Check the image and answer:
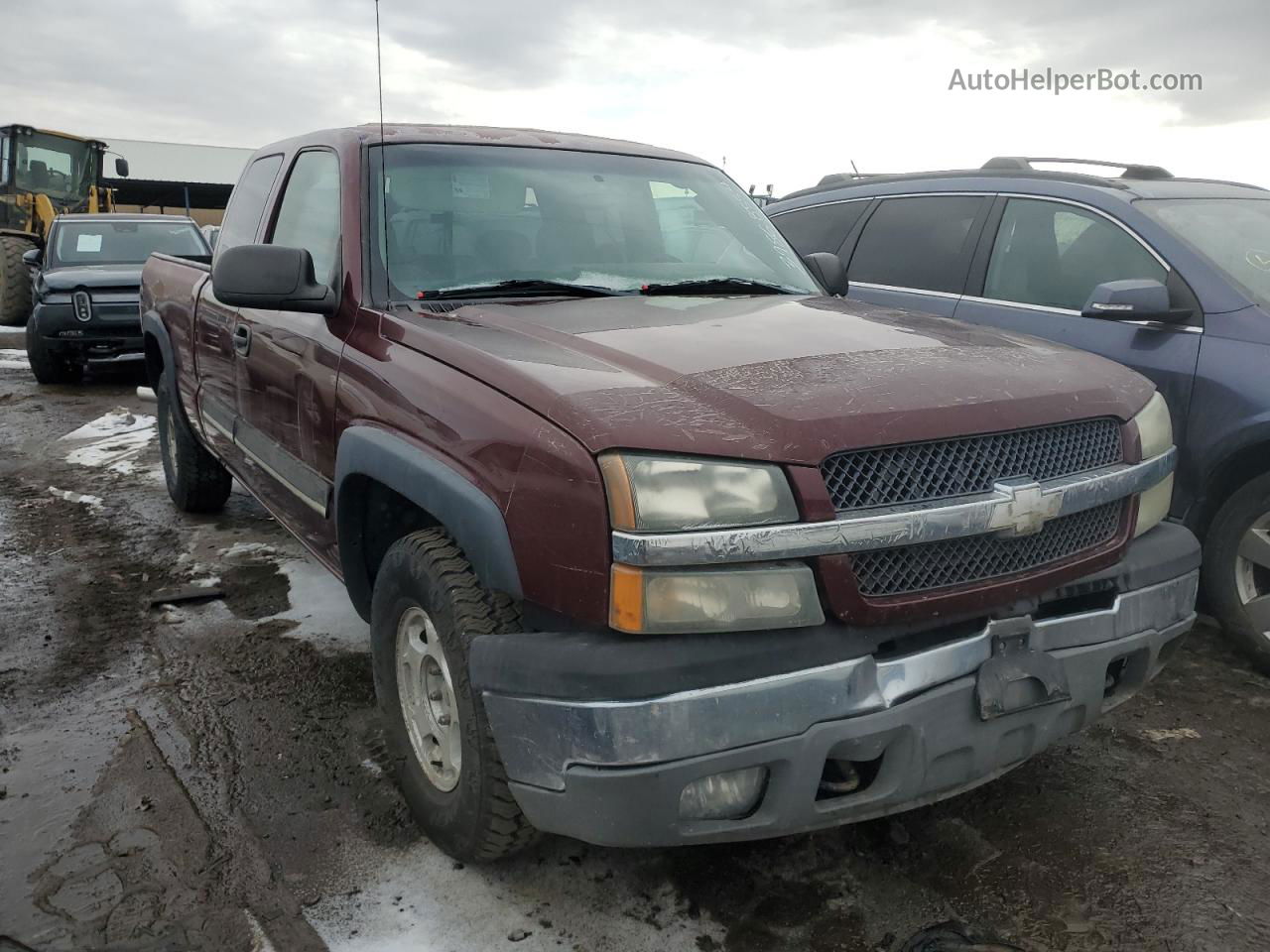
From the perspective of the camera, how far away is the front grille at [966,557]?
207 cm

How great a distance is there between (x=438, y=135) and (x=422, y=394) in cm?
130

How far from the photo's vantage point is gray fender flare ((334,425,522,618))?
6.98 ft

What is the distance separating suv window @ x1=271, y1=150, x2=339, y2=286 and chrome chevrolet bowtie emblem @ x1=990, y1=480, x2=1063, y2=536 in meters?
2.03

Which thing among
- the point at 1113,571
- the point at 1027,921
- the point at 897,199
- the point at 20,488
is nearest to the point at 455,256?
the point at 1113,571

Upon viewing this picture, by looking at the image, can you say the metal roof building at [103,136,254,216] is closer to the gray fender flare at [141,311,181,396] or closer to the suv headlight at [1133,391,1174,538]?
the gray fender flare at [141,311,181,396]

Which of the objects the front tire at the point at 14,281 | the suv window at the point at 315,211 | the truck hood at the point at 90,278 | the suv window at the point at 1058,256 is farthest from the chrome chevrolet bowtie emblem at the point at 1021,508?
the front tire at the point at 14,281

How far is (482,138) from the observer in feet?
11.3

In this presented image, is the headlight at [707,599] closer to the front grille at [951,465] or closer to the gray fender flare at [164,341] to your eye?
the front grille at [951,465]

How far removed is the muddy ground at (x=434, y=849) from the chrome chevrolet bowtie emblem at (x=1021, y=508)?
902 millimetres

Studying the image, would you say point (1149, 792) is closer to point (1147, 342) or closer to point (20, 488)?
point (1147, 342)

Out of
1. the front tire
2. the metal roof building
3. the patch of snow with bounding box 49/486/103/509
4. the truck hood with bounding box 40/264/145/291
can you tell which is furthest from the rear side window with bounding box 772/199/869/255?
the metal roof building

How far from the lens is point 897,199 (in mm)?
5148

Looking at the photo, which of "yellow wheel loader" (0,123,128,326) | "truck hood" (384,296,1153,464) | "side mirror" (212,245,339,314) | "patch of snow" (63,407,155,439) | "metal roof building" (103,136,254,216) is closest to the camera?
"truck hood" (384,296,1153,464)

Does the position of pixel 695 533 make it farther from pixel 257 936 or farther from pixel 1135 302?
pixel 1135 302
